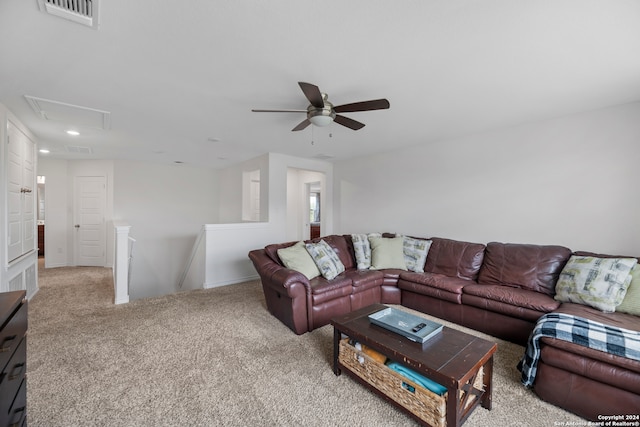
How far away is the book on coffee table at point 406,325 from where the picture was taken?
1.75 m

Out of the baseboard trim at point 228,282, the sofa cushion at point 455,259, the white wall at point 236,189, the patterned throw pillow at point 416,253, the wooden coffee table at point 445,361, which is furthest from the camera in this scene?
the white wall at point 236,189

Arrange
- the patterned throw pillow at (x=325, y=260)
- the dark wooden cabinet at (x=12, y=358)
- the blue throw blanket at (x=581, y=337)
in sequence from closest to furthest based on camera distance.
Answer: the dark wooden cabinet at (x=12, y=358) → the blue throw blanket at (x=581, y=337) → the patterned throw pillow at (x=325, y=260)

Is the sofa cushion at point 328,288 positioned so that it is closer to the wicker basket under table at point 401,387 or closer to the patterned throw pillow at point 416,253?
the wicker basket under table at point 401,387

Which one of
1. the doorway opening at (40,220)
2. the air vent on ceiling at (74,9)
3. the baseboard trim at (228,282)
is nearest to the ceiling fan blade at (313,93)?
the air vent on ceiling at (74,9)

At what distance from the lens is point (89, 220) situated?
589cm

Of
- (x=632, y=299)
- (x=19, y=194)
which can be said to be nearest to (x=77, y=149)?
(x=19, y=194)

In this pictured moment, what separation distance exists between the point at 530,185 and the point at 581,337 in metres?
2.18

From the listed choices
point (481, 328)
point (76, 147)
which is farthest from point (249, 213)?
point (481, 328)

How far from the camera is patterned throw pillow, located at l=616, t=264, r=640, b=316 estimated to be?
215cm

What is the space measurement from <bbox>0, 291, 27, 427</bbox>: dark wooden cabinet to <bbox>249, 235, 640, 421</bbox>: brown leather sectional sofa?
5.66ft

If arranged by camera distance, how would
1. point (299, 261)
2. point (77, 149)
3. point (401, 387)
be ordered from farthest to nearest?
point (77, 149)
point (299, 261)
point (401, 387)

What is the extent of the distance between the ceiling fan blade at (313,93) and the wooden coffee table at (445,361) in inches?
68.3

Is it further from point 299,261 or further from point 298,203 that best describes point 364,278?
point 298,203

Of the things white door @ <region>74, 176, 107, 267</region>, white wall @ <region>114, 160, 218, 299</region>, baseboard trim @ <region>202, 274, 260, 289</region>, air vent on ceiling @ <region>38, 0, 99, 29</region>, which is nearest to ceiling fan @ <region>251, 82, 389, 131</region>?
air vent on ceiling @ <region>38, 0, 99, 29</region>
